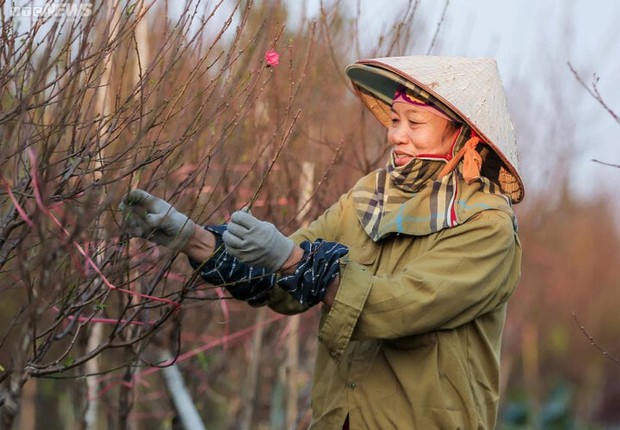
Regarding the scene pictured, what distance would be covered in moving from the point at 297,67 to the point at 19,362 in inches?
126

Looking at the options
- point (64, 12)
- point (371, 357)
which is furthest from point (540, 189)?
point (64, 12)

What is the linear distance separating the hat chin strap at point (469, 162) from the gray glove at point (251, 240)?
27.7 inches

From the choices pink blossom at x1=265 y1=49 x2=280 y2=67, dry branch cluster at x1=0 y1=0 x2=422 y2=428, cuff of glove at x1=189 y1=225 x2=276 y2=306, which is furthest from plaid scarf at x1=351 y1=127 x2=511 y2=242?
pink blossom at x1=265 y1=49 x2=280 y2=67

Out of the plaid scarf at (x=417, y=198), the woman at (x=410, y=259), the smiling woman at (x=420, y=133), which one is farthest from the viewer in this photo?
the smiling woman at (x=420, y=133)

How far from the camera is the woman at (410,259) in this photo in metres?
3.22

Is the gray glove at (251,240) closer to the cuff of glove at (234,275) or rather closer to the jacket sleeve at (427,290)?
the cuff of glove at (234,275)

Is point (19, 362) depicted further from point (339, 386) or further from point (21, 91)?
point (339, 386)

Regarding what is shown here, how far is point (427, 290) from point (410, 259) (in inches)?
10.1

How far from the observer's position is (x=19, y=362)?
7.90 ft

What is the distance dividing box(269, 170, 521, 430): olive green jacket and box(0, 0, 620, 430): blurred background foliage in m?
0.32

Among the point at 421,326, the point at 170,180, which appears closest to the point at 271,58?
the point at 421,326

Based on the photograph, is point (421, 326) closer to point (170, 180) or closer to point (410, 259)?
point (410, 259)

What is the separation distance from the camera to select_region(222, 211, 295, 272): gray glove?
3.08 meters

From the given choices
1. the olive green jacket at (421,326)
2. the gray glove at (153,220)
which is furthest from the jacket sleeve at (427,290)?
the gray glove at (153,220)
